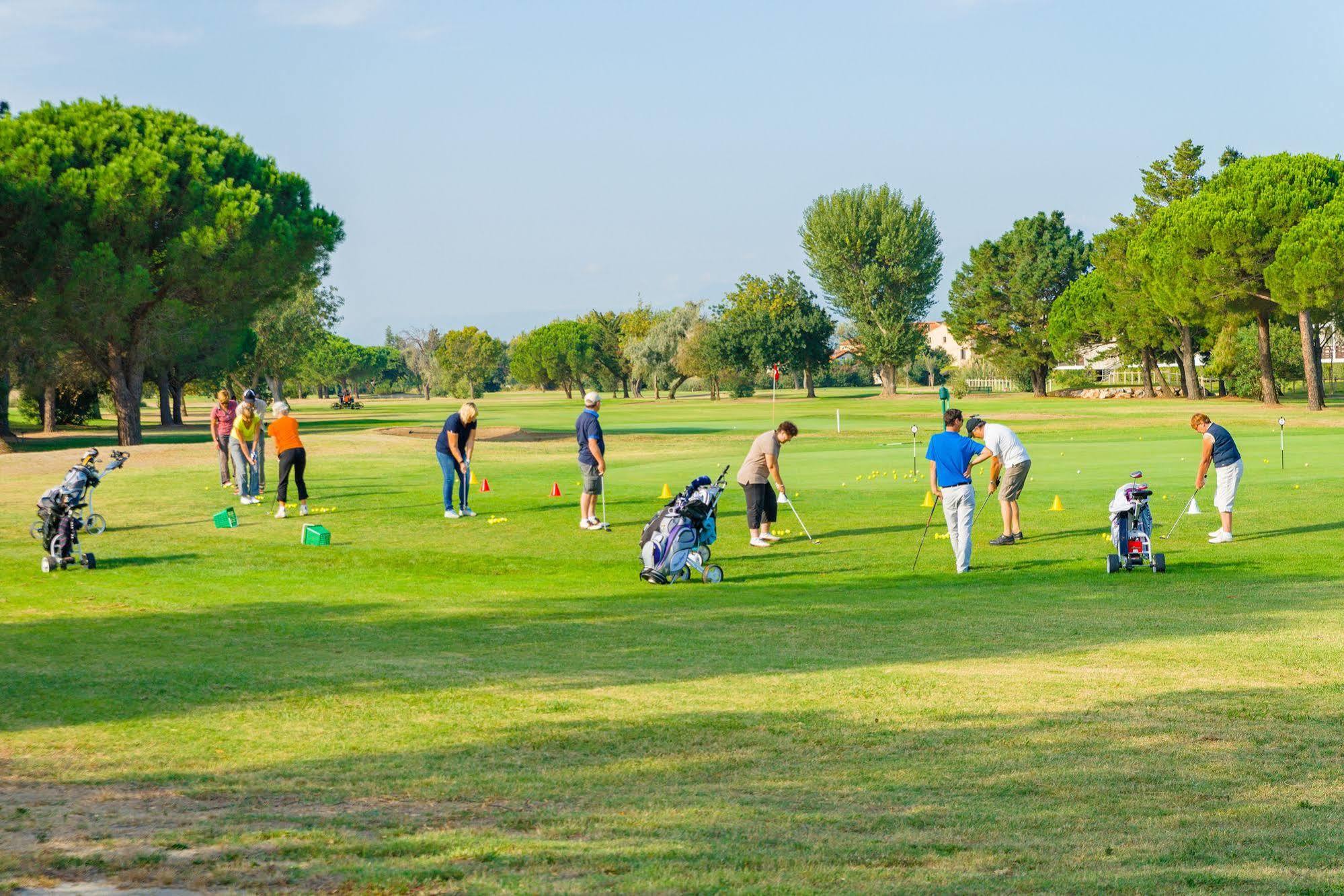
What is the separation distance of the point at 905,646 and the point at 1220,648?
2.47 meters

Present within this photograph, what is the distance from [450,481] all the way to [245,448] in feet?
15.3

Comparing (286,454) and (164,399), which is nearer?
(286,454)

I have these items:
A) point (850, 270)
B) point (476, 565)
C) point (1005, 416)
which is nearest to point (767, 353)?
point (850, 270)

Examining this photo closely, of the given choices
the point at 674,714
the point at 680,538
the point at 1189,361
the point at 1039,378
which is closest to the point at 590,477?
the point at 680,538

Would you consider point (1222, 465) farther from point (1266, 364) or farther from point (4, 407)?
point (1266, 364)

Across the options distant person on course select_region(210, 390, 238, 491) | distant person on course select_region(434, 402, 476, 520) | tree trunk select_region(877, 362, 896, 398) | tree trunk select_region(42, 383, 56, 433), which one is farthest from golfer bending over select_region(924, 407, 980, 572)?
tree trunk select_region(877, 362, 896, 398)

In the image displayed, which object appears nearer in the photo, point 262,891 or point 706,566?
point 262,891

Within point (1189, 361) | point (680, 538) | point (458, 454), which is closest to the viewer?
point (680, 538)

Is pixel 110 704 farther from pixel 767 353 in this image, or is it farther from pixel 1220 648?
pixel 767 353

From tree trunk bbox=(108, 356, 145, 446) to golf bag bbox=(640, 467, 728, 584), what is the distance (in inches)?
1617

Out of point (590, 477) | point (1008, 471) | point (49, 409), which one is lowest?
point (1008, 471)

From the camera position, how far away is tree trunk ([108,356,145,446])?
51.7 meters

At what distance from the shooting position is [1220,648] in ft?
35.4

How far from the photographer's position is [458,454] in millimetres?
22203
